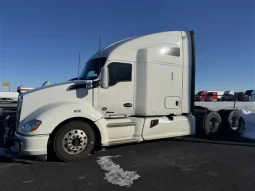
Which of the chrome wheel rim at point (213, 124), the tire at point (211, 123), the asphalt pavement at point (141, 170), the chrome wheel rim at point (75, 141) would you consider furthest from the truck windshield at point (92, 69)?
the chrome wheel rim at point (213, 124)

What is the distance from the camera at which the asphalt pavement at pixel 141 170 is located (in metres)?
4.15

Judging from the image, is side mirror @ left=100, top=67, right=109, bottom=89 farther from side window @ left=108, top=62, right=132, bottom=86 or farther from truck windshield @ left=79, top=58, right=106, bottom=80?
truck windshield @ left=79, top=58, right=106, bottom=80

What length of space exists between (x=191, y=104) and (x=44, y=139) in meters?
4.68

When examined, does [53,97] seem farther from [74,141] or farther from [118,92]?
[118,92]

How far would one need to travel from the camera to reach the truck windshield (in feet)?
21.3

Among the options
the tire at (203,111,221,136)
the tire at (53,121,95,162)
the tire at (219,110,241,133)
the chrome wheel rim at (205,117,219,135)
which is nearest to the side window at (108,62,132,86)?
the tire at (53,121,95,162)

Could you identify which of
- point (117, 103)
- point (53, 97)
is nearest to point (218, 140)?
point (117, 103)

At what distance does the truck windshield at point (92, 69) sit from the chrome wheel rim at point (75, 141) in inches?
62.8

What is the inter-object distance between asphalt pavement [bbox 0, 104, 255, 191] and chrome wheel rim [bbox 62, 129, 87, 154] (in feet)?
1.01

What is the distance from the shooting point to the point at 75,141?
18.4 feet

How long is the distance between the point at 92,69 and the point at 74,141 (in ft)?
7.13

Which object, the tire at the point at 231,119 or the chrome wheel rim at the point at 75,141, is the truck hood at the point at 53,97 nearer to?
the chrome wheel rim at the point at 75,141

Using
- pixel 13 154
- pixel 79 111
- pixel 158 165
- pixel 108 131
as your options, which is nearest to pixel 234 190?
pixel 158 165

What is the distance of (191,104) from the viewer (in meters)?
7.73
